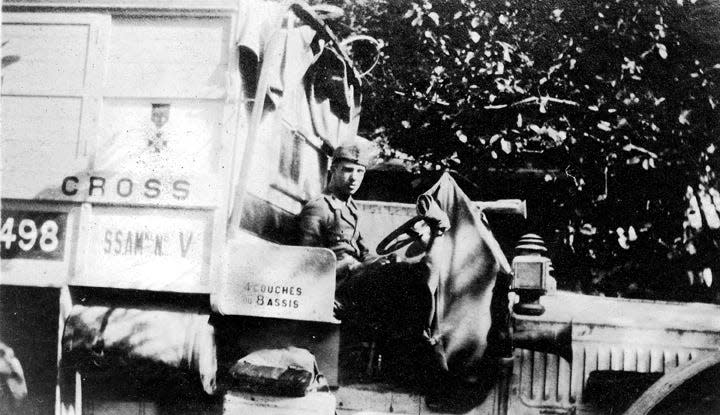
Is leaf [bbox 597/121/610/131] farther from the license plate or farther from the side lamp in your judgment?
the license plate

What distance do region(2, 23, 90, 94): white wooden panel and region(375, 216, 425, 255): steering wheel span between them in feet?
7.63

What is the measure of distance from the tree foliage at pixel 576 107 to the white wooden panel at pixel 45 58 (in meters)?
2.70

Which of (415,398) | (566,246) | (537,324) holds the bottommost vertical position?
(415,398)

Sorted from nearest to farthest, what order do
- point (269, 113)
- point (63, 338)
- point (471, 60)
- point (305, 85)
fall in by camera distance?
point (63, 338)
point (269, 113)
point (305, 85)
point (471, 60)

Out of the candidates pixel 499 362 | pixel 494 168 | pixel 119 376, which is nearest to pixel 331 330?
pixel 499 362

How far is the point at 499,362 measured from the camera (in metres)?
4.14

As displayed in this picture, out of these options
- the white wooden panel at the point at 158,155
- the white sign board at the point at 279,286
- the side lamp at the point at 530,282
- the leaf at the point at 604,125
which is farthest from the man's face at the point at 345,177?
the leaf at the point at 604,125

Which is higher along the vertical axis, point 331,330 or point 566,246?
point 566,246

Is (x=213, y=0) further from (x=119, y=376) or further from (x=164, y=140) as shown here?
(x=119, y=376)

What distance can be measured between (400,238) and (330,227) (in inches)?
20.8

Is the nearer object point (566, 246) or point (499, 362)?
point (499, 362)

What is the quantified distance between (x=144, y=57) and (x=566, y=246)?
4232mm

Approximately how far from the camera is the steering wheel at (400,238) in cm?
451

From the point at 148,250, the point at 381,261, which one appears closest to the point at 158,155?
the point at 148,250
